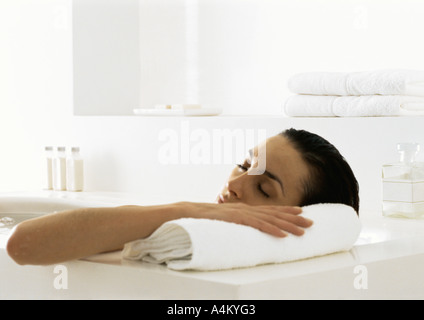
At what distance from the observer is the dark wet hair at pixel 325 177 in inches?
54.0

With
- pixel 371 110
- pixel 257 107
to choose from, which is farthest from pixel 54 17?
pixel 371 110

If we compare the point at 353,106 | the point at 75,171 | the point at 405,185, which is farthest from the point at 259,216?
the point at 75,171

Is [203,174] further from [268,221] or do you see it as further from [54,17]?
[268,221]

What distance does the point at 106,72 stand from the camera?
2.70m

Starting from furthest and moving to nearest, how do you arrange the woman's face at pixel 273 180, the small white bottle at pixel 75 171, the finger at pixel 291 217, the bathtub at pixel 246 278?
the small white bottle at pixel 75 171 → the woman's face at pixel 273 180 → the finger at pixel 291 217 → the bathtub at pixel 246 278

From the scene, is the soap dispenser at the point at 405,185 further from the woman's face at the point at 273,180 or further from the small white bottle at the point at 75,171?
the small white bottle at the point at 75,171

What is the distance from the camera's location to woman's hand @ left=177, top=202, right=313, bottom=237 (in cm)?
116

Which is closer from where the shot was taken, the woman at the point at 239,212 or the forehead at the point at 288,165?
the woman at the point at 239,212

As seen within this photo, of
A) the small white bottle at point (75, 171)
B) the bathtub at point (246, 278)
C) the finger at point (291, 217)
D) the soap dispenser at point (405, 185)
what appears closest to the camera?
the bathtub at point (246, 278)

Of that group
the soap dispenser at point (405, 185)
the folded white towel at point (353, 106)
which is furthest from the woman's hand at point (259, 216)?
the folded white towel at point (353, 106)

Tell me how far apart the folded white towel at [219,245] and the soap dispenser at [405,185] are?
Answer: 1.90 ft

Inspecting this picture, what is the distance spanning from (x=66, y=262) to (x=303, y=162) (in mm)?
460

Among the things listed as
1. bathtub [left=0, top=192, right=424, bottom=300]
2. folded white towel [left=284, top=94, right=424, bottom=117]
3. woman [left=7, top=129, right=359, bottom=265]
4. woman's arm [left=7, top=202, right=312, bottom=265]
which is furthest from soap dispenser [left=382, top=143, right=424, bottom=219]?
woman's arm [left=7, top=202, right=312, bottom=265]

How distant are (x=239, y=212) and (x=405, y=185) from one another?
2.36 ft
